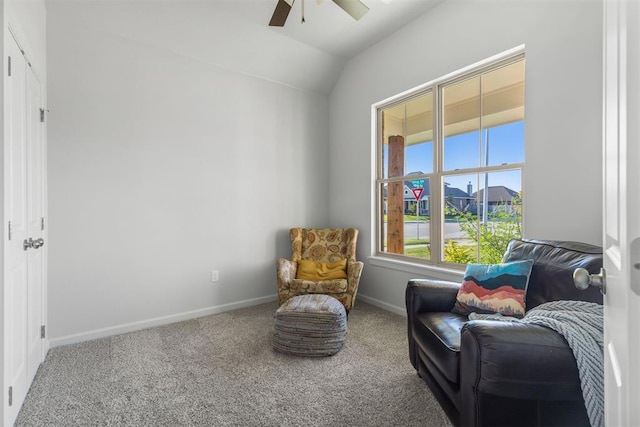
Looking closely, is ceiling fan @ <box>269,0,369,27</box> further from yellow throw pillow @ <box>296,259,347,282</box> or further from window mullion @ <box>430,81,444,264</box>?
yellow throw pillow @ <box>296,259,347,282</box>

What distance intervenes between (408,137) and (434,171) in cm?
53

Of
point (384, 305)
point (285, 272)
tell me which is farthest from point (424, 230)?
point (285, 272)

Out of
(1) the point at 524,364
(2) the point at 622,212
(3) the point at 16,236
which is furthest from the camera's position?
(3) the point at 16,236

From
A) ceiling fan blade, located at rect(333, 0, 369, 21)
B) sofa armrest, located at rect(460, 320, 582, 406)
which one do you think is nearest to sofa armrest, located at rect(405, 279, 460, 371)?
sofa armrest, located at rect(460, 320, 582, 406)

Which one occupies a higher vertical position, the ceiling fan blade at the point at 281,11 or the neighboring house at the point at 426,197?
the ceiling fan blade at the point at 281,11

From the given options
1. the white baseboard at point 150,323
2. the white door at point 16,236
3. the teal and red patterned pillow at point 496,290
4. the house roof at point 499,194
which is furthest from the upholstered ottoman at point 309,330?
the house roof at point 499,194

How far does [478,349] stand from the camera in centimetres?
117

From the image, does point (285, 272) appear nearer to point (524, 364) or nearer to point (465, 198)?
point (465, 198)

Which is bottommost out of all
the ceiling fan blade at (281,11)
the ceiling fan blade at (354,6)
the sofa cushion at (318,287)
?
the sofa cushion at (318,287)

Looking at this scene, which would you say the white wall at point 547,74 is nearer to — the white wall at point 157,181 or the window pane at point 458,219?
the window pane at point 458,219

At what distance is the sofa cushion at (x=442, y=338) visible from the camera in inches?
57.4

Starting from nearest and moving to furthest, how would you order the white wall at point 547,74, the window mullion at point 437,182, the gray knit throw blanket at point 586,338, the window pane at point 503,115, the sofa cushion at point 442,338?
the gray knit throw blanket at point 586,338, the sofa cushion at point 442,338, the white wall at point 547,74, the window pane at point 503,115, the window mullion at point 437,182

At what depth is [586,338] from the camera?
112cm

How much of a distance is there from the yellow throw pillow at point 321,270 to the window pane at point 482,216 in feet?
3.42
